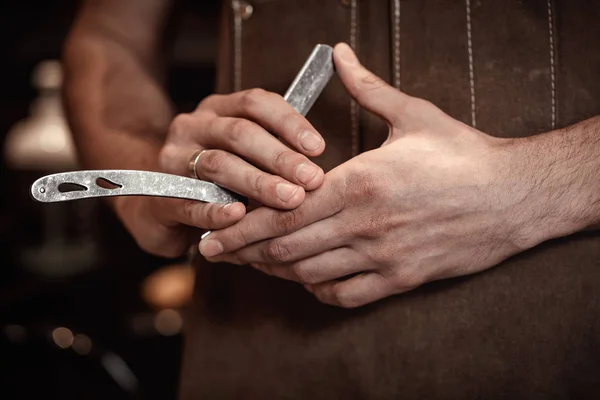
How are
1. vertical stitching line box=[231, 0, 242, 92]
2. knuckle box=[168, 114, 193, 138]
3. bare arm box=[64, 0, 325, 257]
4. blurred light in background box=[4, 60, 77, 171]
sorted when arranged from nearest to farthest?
bare arm box=[64, 0, 325, 257]
knuckle box=[168, 114, 193, 138]
vertical stitching line box=[231, 0, 242, 92]
blurred light in background box=[4, 60, 77, 171]

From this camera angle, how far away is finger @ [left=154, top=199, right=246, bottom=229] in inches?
27.0

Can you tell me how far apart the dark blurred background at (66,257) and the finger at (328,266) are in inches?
52.4

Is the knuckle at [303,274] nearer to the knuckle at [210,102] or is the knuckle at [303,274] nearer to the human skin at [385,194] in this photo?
the human skin at [385,194]

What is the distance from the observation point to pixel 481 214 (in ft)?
2.19

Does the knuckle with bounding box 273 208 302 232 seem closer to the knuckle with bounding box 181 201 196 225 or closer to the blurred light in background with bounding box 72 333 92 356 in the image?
the knuckle with bounding box 181 201 196 225

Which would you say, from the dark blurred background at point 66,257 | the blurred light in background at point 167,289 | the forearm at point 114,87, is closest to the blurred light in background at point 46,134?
the dark blurred background at point 66,257

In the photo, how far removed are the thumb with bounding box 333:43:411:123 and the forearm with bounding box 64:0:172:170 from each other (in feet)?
1.18

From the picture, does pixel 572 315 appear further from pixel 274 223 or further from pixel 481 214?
pixel 274 223

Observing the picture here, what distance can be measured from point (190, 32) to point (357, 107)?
149 inches

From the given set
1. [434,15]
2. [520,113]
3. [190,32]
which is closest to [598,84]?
[520,113]

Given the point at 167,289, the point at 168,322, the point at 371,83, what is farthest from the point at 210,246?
the point at 167,289

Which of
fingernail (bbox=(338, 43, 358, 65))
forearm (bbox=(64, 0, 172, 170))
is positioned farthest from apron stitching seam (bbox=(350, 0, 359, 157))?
forearm (bbox=(64, 0, 172, 170))

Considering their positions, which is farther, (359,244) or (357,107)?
(357,107)

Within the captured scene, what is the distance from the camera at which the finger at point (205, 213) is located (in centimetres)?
69
